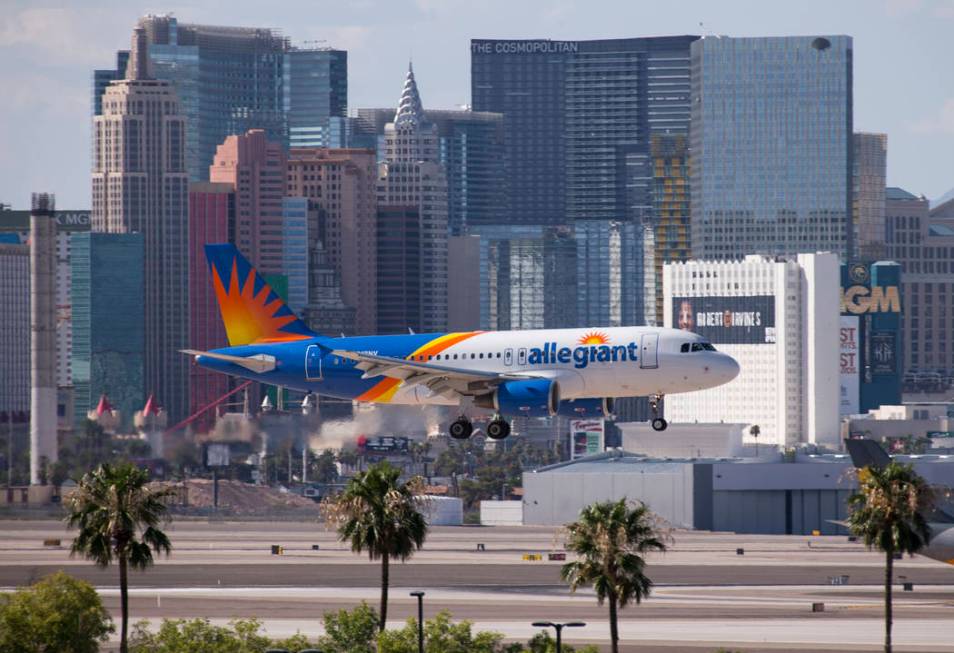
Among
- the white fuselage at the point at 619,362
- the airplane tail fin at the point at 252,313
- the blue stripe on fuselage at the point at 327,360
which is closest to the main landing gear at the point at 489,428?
the white fuselage at the point at 619,362

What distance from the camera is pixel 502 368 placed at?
4852 inches

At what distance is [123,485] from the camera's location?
335 feet

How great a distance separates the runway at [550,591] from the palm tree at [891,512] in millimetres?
9218

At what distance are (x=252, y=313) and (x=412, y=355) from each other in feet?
46.1

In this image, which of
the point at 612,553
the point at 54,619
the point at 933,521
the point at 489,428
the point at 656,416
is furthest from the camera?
the point at 933,521

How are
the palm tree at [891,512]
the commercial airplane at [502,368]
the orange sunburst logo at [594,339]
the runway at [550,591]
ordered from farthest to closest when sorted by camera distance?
the runway at [550,591], the orange sunburst logo at [594,339], the commercial airplane at [502,368], the palm tree at [891,512]

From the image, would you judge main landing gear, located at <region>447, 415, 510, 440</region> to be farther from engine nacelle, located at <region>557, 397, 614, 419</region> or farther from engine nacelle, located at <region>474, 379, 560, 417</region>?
engine nacelle, located at <region>557, 397, 614, 419</region>

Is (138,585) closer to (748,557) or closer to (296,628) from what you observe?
(296,628)

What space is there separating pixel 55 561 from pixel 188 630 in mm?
60917

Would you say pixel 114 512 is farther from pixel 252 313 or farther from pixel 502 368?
pixel 252 313

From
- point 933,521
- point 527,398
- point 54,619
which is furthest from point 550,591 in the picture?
point 54,619

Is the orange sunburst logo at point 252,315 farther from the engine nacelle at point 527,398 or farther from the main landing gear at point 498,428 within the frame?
the engine nacelle at point 527,398

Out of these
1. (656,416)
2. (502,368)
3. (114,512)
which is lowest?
(114,512)

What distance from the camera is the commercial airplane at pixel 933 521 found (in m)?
139
